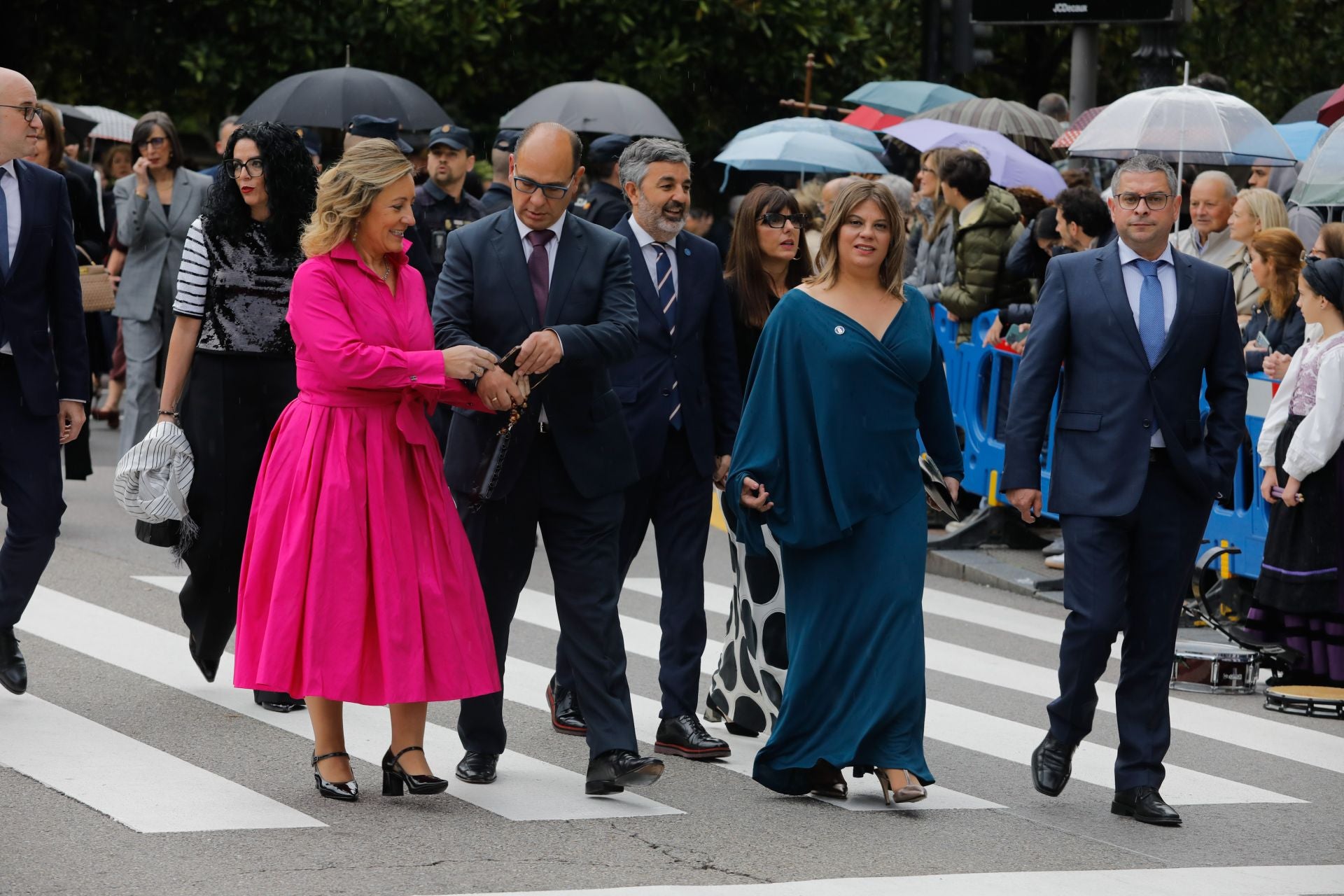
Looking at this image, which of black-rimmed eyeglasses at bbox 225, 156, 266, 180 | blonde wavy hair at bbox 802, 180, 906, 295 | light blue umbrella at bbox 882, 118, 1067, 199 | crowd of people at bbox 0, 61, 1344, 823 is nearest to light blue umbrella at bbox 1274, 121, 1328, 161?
light blue umbrella at bbox 882, 118, 1067, 199

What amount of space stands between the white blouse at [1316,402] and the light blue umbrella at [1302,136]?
487 cm

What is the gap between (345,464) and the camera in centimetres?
634

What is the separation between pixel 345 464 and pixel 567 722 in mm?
1721

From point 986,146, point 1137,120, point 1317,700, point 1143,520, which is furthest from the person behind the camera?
point 986,146

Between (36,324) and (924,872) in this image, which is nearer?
(924,872)

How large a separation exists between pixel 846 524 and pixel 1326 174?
4725mm

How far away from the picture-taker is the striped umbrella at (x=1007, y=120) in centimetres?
1686

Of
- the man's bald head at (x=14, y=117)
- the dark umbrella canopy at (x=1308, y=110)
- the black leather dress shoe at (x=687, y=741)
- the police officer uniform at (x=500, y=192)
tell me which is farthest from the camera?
the dark umbrella canopy at (x=1308, y=110)

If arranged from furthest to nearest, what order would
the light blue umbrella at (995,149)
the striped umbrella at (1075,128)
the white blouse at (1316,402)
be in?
the light blue umbrella at (995,149) → the striped umbrella at (1075,128) → the white blouse at (1316,402)

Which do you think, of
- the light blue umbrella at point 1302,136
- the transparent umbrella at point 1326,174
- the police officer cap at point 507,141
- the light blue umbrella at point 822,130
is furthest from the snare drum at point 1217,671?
the light blue umbrella at point 822,130

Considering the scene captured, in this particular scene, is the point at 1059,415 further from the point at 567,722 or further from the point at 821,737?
the point at 567,722

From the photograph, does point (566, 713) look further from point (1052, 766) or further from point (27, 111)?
point (27, 111)

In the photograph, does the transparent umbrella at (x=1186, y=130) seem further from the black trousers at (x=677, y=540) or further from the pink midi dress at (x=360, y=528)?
the pink midi dress at (x=360, y=528)

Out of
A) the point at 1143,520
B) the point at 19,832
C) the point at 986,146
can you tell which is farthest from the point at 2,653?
the point at 986,146
